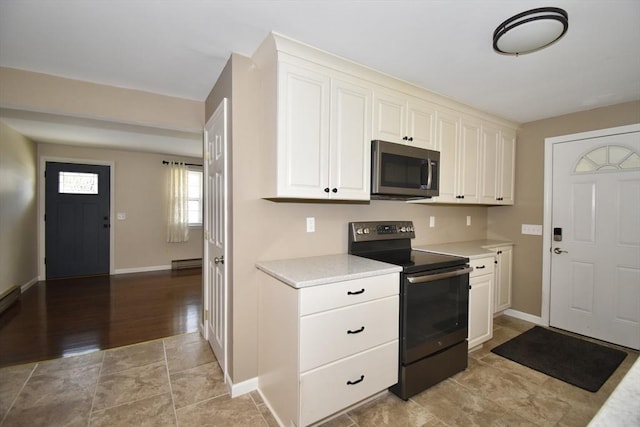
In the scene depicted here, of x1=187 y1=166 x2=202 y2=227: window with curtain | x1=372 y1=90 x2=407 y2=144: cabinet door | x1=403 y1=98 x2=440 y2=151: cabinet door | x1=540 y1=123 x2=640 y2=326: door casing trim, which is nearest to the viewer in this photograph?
x1=372 y1=90 x2=407 y2=144: cabinet door

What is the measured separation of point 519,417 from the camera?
1854 mm

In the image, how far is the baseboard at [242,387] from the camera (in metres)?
2.03

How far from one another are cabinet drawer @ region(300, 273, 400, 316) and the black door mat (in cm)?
162

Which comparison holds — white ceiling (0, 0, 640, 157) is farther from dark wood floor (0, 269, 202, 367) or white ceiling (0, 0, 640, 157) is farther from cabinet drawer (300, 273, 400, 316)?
dark wood floor (0, 269, 202, 367)

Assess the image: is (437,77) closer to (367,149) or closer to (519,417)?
(367,149)

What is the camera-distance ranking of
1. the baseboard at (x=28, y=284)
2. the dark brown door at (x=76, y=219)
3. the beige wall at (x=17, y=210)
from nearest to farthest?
the beige wall at (x=17, y=210) → the baseboard at (x=28, y=284) → the dark brown door at (x=76, y=219)

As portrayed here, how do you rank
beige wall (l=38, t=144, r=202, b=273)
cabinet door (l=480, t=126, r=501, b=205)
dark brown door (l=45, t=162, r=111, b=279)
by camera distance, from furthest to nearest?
1. beige wall (l=38, t=144, r=202, b=273)
2. dark brown door (l=45, t=162, r=111, b=279)
3. cabinet door (l=480, t=126, r=501, b=205)

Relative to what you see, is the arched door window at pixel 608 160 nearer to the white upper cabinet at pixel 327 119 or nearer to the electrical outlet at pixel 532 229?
the electrical outlet at pixel 532 229

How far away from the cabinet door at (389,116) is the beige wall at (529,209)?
2.09 m

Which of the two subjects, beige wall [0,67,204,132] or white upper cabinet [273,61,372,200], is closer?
white upper cabinet [273,61,372,200]

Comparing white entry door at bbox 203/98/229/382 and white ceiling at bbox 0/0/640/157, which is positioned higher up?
white ceiling at bbox 0/0/640/157

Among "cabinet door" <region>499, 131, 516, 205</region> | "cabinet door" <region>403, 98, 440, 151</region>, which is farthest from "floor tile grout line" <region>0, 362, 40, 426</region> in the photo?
"cabinet door" <region>499, 131, 516, 205</region>

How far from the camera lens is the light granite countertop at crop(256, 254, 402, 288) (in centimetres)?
166

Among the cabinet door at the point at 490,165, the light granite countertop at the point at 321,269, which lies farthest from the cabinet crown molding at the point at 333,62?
the light granite countertop at the point at 321,269
